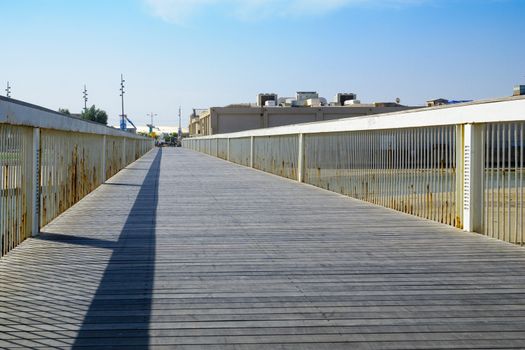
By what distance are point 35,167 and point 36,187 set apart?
32 cm

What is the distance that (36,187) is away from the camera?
9234mm

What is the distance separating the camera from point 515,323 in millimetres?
4910

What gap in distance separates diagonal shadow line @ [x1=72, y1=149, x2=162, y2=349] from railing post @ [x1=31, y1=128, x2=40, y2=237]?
3.82ft

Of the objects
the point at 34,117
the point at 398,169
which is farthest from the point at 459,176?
the point at 34,117

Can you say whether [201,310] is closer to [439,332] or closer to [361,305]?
[361,305]

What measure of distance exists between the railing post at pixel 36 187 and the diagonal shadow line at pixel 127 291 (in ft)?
3.82

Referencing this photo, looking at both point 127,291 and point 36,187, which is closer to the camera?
point 127,291

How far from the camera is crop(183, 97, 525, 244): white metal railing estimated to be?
888 centimetres

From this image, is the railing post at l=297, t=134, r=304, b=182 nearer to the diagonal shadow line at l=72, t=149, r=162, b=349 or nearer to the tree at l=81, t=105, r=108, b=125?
the diagonal shadow line at l=72, t=149, r=162, b=349

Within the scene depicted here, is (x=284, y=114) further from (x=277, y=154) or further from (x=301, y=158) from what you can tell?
(x=301, y=158)

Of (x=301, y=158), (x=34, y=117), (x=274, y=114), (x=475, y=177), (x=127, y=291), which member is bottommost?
(x=127, y=291)

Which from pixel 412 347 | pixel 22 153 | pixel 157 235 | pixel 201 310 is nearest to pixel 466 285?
pixel 412 347

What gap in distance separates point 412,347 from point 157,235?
5.41 m

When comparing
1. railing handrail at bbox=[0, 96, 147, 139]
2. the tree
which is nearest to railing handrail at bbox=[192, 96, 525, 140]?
railing handrail at bbox=[0, 96, 147, 139]
